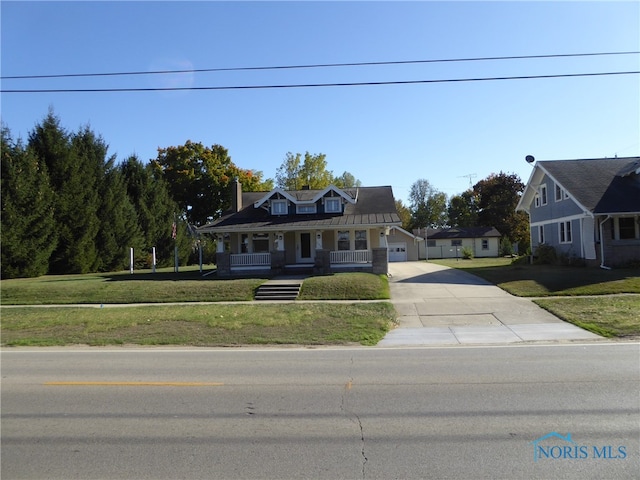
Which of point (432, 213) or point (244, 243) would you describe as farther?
point (432, 213)

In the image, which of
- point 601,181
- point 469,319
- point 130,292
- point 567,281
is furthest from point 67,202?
point 601,181

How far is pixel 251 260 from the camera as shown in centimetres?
2783

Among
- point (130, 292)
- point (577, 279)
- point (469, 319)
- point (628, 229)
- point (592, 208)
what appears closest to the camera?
point (469, 319)

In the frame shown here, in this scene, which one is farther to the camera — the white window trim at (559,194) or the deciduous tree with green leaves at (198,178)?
the deciduous tree with green leaves at (198,178)

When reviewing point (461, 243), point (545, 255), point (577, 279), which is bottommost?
point (577, 279)

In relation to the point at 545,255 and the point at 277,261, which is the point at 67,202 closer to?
the point at 277,261

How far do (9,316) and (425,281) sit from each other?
1762 cm

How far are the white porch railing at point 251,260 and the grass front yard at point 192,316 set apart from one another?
550cm

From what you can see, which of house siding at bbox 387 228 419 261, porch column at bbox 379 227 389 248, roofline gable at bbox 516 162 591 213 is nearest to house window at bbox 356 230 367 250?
porch column at bbox 379 227 389 248

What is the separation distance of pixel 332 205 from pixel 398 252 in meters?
26.7

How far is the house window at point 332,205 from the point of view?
95.1ft

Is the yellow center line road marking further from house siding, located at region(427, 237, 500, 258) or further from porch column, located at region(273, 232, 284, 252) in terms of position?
house siding, located at region(427, 237, 500, 258)

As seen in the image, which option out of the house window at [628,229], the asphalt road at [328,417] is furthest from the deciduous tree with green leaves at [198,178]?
the asphalt road at [328,417]

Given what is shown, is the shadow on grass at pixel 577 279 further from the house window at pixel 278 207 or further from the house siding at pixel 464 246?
the house siding at pixel 464 246
